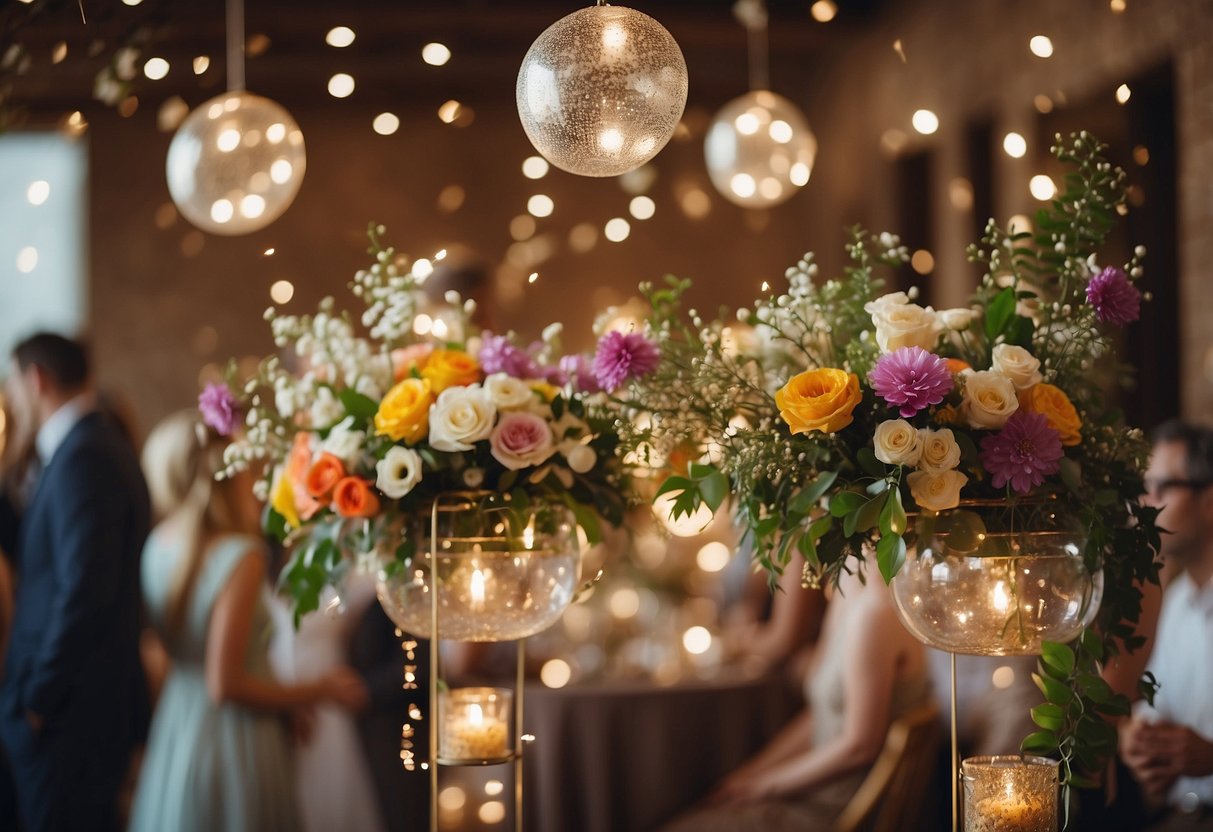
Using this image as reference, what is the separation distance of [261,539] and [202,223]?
32.5 inches

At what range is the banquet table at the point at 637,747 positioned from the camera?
3.56 meters

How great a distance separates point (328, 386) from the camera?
1.95 metres

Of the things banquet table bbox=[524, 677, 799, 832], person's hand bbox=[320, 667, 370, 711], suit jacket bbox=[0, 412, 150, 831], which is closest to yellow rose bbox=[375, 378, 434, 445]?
suit jacket bbox=[0, 412, 150, 831]

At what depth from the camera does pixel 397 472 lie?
1788mm

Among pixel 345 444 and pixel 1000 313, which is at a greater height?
pixel 1000 313

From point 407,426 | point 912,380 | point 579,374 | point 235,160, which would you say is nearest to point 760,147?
point 235,160

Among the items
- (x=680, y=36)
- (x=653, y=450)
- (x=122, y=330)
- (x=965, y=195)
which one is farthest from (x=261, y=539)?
(x=122, y=330)

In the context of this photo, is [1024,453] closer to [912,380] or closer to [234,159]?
[912,380]

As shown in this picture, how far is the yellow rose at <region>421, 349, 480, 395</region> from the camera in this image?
→ 73.7 inches

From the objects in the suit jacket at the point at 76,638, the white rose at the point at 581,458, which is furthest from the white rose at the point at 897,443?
the suit jacket at the point at 76,638

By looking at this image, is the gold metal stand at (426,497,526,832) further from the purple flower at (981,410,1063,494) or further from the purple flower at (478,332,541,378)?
the purple flower at (981,410,1063,494)

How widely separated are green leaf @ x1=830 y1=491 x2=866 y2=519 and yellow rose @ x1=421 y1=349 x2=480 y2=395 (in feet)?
2.01

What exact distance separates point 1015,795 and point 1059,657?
0.58 ft

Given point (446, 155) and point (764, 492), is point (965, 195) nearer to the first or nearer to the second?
point (446, 155)
